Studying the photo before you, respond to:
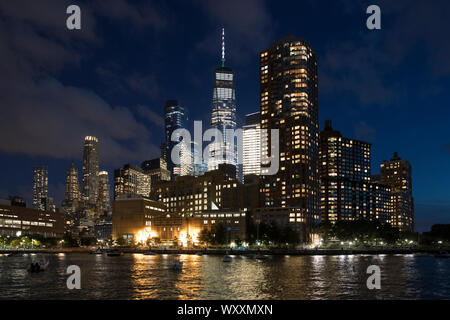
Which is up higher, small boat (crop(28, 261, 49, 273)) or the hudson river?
the hudson river

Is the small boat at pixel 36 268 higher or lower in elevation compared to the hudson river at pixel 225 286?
lower

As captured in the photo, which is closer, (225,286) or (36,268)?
(225,286)

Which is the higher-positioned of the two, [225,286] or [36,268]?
[225,286]

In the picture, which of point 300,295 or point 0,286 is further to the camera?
point 0,286

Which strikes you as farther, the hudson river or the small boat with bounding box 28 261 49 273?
the small boat with bounding box 28 261 49 273

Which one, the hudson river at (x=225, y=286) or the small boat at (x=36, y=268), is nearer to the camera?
the hudson river at (x=225, y=286)
